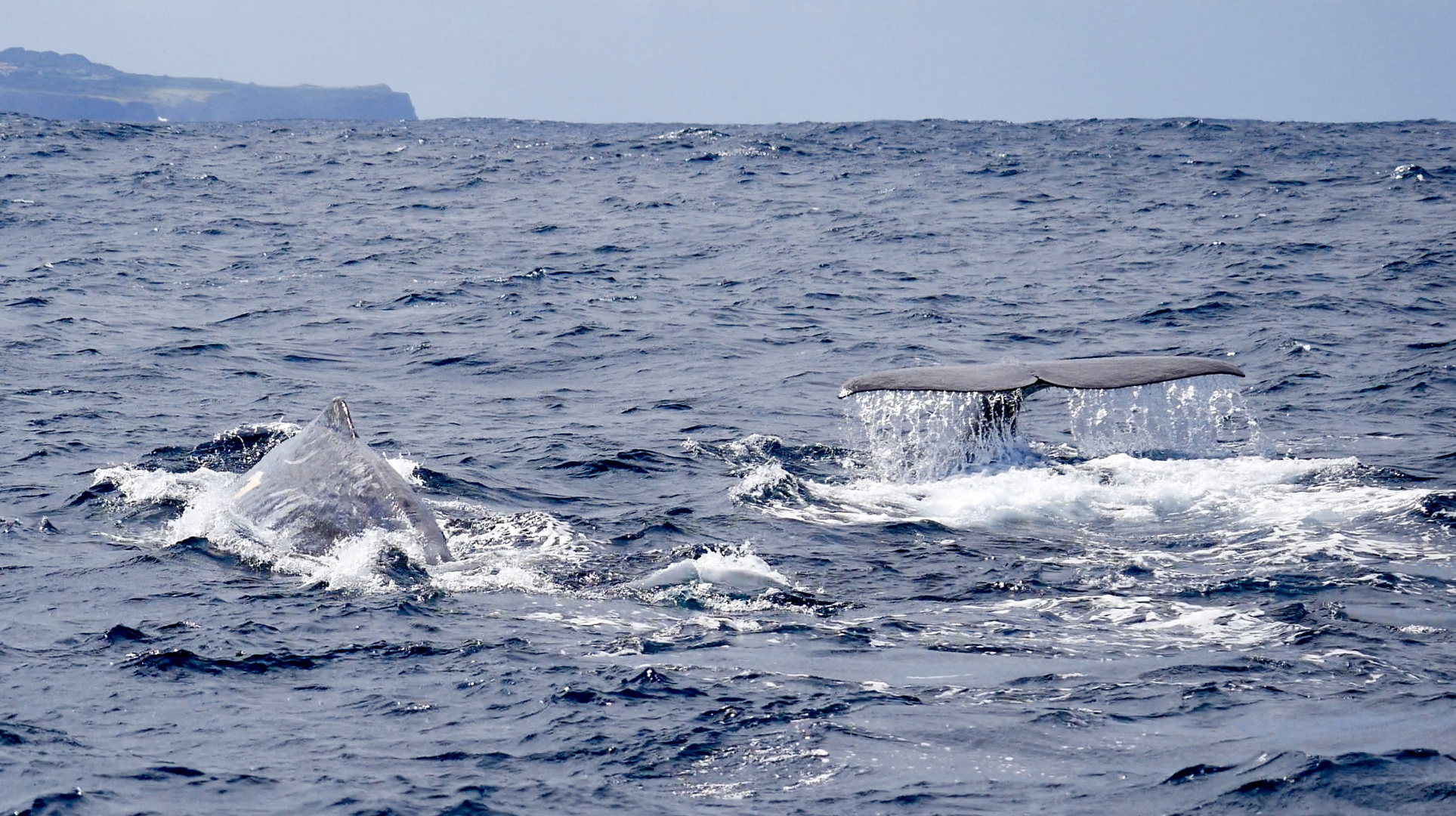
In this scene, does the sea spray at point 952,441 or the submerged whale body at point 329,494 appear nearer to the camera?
the submerged whale body at point 329,494

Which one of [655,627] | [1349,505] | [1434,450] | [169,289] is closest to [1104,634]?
[655,627]

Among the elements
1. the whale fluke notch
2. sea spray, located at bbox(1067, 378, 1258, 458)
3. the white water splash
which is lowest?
the white water splash

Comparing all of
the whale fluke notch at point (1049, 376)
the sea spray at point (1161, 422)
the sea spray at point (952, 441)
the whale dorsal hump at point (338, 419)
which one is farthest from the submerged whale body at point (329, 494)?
the sea spray at point (1161, 422)

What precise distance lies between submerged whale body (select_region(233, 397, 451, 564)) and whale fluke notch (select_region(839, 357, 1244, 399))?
10.5 ft

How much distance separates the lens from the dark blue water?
6367mm

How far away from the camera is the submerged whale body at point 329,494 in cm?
985

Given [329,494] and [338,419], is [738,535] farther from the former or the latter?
[338,419]

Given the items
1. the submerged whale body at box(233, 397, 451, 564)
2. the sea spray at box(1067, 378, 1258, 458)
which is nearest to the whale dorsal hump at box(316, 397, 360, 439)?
the submerged whale body at box(233, 397, 451, 564)

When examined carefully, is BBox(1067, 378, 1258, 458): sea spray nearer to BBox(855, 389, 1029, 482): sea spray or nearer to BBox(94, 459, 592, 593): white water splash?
BBox(855, 389, 1029, 482): sea spray

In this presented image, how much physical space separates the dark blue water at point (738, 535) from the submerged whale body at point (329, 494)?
272 millimetres

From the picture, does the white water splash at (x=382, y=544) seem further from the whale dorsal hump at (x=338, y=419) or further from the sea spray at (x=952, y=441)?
the sea spray at (x=952, y=441)

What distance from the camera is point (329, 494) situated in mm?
10273

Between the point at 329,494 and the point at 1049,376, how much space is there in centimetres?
531

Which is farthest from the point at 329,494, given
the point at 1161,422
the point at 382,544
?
the point at 1161,422
